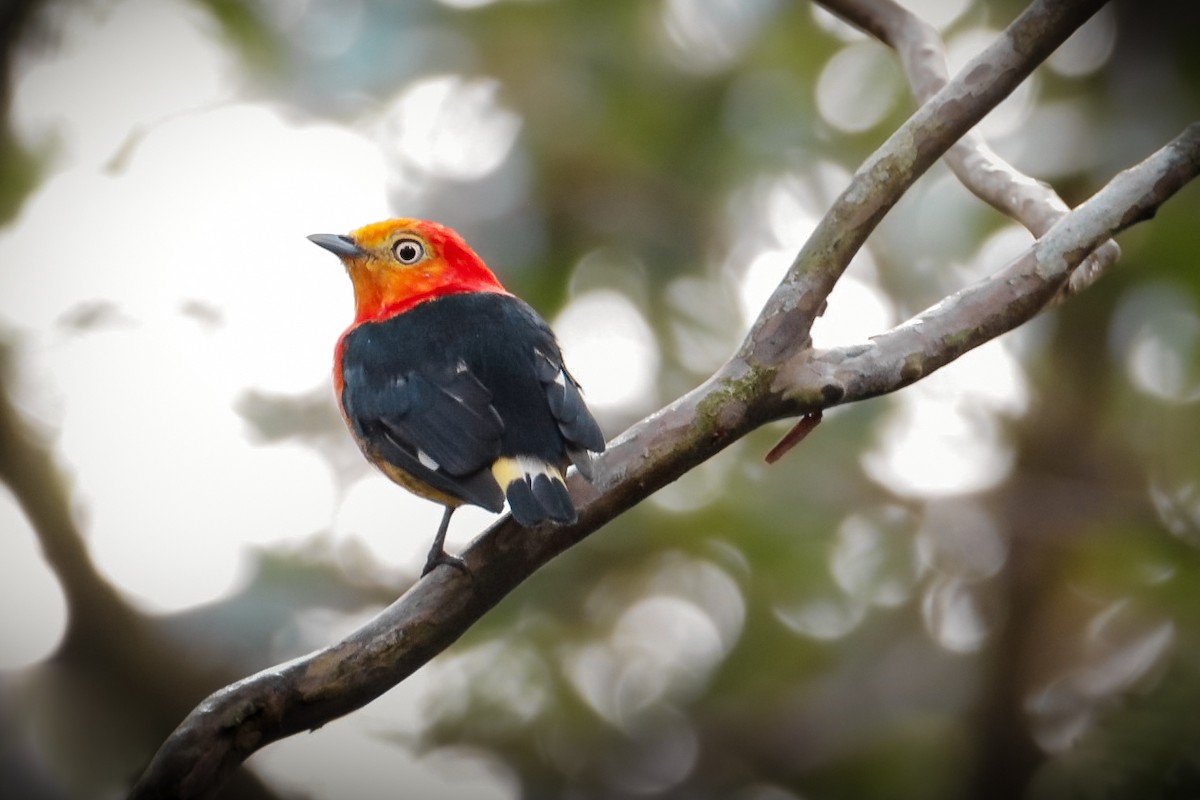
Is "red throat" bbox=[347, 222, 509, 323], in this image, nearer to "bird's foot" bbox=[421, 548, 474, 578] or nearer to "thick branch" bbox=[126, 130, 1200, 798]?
"bird's foot" bbox=[421, 548, 474, 578]

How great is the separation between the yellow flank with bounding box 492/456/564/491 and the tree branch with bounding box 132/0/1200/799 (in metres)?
0.07

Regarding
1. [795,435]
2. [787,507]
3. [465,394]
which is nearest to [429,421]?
[465,394]

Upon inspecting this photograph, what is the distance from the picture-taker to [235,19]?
565 cm

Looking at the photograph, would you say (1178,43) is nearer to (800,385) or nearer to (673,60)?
(673,60)

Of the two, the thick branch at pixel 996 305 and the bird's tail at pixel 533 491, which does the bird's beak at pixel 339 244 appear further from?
the thick branch at pixel 996 305

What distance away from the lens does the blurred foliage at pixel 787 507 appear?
210 inches

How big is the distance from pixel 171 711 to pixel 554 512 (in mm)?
2986

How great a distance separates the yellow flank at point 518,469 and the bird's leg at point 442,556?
207 mm

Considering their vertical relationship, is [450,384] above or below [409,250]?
below

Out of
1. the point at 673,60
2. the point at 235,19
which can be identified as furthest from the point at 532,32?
the point at 235,19

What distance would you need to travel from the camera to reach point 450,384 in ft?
10.6

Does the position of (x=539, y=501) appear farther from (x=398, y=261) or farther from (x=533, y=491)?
(x=398, y=261)

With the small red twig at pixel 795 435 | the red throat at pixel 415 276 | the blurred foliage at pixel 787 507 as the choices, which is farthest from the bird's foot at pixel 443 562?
the blurred foliage at pixel 787 507

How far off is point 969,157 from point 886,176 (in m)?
0.70
